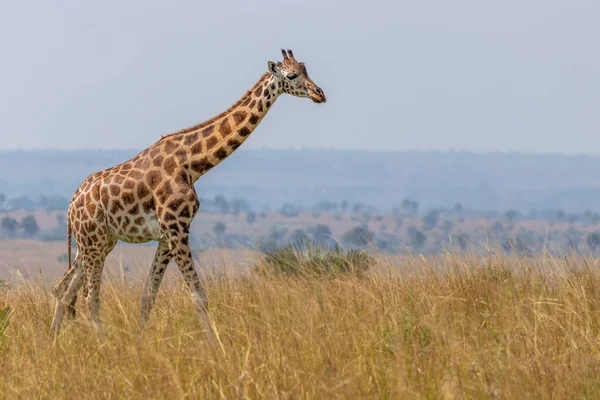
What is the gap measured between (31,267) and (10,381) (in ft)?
17.0

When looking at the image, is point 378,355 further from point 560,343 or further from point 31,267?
point 31,267

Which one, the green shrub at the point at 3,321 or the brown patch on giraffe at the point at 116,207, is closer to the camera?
the green shrub at the point at 3,321

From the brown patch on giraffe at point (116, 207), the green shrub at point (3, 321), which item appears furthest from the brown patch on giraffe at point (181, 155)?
the green shrub at point (3, 321)

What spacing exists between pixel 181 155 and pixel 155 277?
46.2 inches

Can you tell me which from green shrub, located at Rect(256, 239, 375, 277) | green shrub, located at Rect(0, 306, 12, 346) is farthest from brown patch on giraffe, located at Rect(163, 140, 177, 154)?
green shrub, located at Rect(256, 239, 375, 277)

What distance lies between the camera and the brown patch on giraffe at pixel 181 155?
10.2m

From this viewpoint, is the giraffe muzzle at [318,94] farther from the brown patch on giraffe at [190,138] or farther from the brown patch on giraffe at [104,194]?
the brown patch on giraffe at [104,194]

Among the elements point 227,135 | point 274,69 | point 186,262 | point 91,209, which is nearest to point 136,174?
point 91,209

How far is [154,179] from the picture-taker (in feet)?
33.3

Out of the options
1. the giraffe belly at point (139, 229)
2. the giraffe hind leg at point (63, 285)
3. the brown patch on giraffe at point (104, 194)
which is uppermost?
the brown patch on giraffe at point (104, 194)

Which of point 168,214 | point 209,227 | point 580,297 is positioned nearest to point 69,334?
point 168,214

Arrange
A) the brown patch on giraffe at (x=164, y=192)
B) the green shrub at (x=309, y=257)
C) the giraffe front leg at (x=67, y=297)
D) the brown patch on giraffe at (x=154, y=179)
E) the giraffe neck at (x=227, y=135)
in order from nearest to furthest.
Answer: the brown patch on giraffe at (x=164, y=192) < the brown patch on giraffe at (x=154, y=179) < the giraffe neck at (x=227, y=135) < the giraffe front leg at (x=67, y=297) < the green shrub at (x=309, y=257)

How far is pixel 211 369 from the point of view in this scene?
7.70 m

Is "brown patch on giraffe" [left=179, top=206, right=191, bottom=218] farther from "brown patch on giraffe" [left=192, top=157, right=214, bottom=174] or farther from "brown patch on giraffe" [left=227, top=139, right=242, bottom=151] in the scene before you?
"brown patch on giraffe" [left=227, top=139, right=242, bottom=151]
